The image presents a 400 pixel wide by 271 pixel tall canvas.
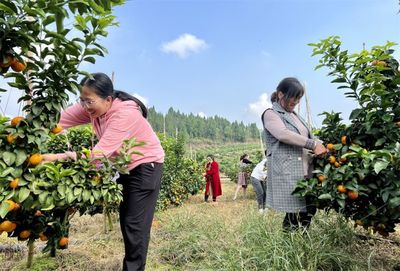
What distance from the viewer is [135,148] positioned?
2.20 m

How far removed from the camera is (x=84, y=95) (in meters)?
2.01

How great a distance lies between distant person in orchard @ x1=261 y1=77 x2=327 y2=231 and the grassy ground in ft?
0.71

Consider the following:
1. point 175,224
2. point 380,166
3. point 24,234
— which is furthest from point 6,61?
point 175,224

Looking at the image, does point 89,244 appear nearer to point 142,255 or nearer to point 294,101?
point 142,255

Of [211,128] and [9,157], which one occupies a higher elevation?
[211,128]

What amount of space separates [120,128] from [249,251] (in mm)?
1449

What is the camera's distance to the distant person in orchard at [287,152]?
248cm

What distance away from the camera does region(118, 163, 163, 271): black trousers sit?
2.18m

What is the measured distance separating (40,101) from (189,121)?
227ft

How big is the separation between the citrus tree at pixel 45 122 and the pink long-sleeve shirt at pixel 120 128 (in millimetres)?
116

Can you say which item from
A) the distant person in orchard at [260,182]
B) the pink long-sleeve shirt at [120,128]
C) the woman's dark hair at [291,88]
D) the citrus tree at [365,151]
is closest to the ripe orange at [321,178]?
the citrus tree at [365,151]

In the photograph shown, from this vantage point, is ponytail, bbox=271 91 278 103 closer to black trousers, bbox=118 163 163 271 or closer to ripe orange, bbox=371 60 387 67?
ripe orange, bbox=371 60 387 67

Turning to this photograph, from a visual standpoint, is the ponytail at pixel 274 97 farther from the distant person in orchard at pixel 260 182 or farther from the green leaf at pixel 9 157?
the distant person in orchard at pixel 260 182

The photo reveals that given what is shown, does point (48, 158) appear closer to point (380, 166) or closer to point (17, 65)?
point (17, 65)
